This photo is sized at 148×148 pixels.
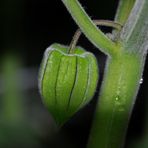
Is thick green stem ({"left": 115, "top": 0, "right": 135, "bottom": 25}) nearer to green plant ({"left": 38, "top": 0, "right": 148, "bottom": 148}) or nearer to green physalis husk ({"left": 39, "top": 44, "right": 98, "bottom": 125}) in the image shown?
green plant ({"left": 38, "top": 0, "right": 148, "bottom": 148})

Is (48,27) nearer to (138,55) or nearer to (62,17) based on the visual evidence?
(62,17)

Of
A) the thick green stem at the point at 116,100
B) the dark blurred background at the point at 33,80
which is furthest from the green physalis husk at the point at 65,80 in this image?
the dark blurred background at the point at 33,80

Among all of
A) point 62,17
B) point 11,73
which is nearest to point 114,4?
point 62,17

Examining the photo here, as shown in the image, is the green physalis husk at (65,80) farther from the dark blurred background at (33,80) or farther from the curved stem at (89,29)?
the dark blurred background at (33,80)

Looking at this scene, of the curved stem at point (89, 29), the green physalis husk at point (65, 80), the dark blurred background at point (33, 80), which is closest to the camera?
the curved stem at point (89, 29)

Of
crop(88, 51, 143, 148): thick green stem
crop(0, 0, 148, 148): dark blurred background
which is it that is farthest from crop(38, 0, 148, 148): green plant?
crop(0, 0, 148, 148): dark blurred background

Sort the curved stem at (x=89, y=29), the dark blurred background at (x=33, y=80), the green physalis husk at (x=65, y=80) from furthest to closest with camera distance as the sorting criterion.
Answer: the dark blurred background at (x=33, y=80), the green physalis husk at (x=65, y=80), the curved stem at (x=89, y=29)
